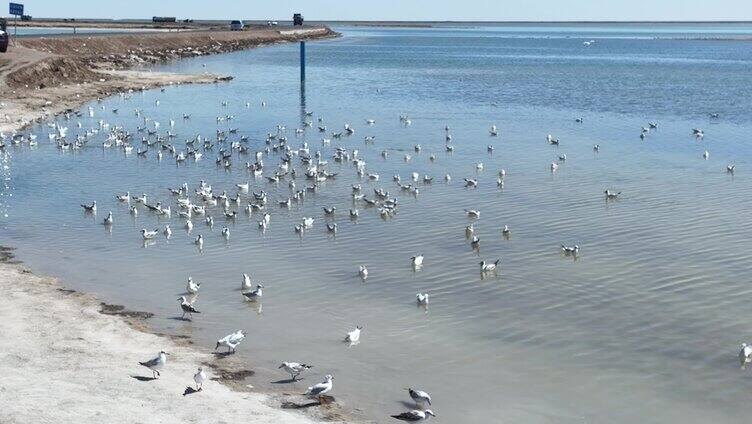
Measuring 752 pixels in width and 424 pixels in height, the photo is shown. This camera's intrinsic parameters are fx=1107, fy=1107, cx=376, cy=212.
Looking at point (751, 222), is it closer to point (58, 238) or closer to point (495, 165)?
point (495, 165)

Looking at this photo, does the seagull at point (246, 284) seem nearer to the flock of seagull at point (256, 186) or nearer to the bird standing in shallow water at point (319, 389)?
the flock of seagull at point (256, 186)

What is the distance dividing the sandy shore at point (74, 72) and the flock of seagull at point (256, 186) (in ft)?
8.79

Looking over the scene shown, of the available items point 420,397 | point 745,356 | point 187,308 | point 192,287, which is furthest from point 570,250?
point 420,397

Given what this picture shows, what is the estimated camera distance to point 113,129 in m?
42.7

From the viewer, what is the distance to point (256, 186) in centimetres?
3130

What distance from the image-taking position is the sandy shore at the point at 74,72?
161 feet

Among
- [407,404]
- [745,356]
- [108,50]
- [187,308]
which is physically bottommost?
[407,404]

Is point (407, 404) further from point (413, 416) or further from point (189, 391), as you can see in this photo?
point (189, 391)

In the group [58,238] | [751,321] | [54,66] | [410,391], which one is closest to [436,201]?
[58,238]

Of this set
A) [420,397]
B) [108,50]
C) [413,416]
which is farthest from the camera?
[108,50]

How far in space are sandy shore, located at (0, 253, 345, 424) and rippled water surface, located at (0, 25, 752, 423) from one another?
0.74 meters

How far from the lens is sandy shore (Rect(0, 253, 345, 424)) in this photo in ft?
45.7

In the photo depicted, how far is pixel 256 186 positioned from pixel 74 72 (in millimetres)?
33290

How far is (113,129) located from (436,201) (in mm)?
18179
